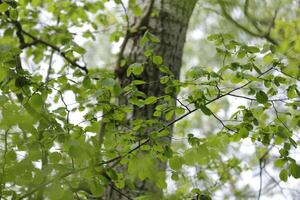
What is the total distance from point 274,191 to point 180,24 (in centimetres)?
158

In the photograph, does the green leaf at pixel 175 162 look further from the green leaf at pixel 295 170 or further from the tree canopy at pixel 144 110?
the green leaf at pixel 295 170

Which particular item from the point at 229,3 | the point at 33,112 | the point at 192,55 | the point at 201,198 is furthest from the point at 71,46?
the point at 192,55

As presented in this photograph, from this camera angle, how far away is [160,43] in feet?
8.27

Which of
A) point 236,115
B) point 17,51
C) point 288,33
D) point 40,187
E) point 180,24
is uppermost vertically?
point 288,33

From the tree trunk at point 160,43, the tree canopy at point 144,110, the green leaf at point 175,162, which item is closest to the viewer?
the tree canopy at point 144,110

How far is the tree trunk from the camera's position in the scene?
241cm

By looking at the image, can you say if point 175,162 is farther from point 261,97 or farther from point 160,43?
point 160,43

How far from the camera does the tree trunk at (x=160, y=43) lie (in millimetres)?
2414

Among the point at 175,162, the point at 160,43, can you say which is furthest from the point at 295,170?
the point at 160,43

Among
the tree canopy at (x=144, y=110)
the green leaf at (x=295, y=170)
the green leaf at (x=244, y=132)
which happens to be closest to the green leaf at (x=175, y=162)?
the tree canopy at (x=144, y=110)

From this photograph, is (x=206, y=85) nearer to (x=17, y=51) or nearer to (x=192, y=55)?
(x=17, y=51)

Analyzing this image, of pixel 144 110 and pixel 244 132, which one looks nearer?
pixel 244 132

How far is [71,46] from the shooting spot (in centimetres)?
199

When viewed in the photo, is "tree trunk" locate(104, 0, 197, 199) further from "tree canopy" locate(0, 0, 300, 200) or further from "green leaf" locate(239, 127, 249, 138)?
"green leaf" locate(239, 127, 249, 138)
